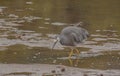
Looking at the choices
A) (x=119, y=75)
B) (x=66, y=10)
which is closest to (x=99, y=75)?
(x=119, y=75)

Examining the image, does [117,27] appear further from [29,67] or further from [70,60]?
[29,67]

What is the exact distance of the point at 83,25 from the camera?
2127 cm

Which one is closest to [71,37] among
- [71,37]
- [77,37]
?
[71,37]

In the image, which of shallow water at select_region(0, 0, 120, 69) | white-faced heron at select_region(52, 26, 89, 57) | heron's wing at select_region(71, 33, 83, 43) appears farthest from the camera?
heron's wing at select_region(71, 33, 83, 43)

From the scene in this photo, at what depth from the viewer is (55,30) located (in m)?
19.8

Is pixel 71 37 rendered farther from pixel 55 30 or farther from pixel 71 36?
pixel 55 30

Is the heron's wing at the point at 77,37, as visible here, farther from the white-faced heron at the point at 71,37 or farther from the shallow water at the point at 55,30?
the shallow water at the point at 55,30

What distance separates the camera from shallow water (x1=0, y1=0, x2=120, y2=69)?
15.2 m

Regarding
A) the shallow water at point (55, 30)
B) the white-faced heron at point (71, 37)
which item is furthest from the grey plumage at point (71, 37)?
the shallow water at point (55, 30)

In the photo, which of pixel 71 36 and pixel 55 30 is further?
pixel 55 30

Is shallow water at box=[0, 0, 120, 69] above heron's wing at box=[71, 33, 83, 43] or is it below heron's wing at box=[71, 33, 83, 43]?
below

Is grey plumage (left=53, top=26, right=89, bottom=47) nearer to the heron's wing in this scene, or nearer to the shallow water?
the heron's wing

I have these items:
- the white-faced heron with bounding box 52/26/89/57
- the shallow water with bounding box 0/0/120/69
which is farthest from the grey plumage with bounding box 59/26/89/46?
the shallow water with bounding box 0/0/120/69

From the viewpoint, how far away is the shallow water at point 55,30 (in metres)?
15.2
